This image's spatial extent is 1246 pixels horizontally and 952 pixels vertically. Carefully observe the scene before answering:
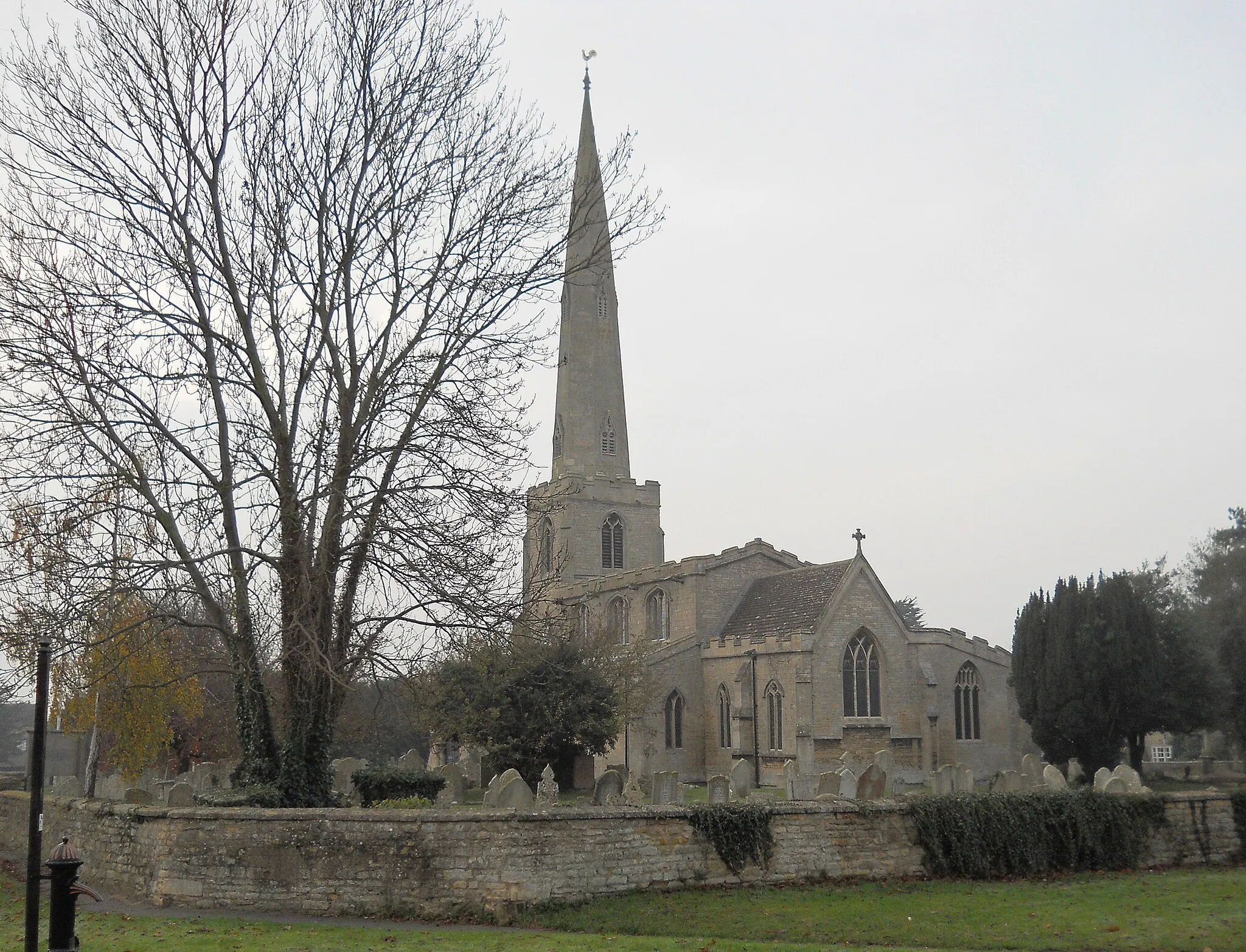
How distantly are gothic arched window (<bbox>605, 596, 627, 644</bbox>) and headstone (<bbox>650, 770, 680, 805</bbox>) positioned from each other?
84.7ft

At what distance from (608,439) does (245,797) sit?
115 feet

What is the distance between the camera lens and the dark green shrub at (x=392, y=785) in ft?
65.7

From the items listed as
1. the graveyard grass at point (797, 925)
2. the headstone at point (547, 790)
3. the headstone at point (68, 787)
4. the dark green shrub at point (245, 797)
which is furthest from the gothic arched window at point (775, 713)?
the dark green shrub at point (245, 797)

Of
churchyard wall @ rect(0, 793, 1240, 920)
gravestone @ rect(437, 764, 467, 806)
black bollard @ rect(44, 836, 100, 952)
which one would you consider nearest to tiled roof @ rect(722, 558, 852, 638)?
gravestone @ rect(437, 764, 467, 806)

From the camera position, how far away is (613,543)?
49125 millimetres

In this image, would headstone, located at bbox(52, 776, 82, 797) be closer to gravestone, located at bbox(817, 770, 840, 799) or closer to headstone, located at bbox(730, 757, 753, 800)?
headstone, located at bbox(730, 757, 753, 800)

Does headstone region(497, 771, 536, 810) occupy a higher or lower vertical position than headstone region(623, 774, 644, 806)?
higher

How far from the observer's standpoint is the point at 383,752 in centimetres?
5278

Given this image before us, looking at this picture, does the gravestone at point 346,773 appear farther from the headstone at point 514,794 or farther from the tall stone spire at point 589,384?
the tall stone spire at point 589,384

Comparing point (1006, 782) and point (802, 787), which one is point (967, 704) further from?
point (1006, 782)

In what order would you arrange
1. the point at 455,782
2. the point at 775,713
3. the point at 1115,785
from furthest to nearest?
the point at 775,713 → the point at 455,782 → the point at 1115,785

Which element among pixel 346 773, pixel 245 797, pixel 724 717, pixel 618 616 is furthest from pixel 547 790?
pixel 618 616

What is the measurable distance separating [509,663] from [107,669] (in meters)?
6.44

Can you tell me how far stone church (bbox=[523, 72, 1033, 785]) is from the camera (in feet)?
126
